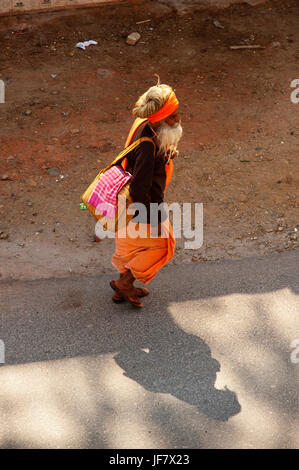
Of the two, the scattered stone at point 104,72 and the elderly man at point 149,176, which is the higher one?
the elderly man at point 149,176

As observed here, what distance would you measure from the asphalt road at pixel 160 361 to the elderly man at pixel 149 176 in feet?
1.36

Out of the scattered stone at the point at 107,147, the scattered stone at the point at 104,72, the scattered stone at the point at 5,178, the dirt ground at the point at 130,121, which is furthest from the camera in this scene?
the scattered stone at the point at 104,72

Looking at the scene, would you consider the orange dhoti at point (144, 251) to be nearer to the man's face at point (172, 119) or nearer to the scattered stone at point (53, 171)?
the man's face at point (172, 119)

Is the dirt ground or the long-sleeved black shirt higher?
the long-sleeved black shirt

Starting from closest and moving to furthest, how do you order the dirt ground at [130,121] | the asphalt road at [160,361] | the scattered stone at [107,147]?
the asphalt road at [160,361], the dirt ground at [130,121], the scattered stone at [107,147]

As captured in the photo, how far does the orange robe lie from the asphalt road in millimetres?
451

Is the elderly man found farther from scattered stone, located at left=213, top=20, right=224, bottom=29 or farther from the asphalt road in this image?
scattered stone, located at left=213, top=20, right=224, bottom=29

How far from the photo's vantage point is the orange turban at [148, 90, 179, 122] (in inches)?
153

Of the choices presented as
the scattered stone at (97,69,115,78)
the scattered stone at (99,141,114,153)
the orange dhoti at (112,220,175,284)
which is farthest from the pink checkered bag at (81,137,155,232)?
the scattered stone at (97,69,115,78)

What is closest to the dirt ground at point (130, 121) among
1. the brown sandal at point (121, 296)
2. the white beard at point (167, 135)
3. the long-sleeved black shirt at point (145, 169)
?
the brown sandal at point (121, 296)

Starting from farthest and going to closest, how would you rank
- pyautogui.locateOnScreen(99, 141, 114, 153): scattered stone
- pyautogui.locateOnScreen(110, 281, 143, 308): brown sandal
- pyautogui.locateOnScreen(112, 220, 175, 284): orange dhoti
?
pyautogui.locateOnScreen(99, 141, 114, 153): scattered stone
pyautogui.locateOnScreen(110, 281, 143, 308): brown sandal
pyautogui.locateOnScreen(112, 220, 175, 284): orange dhoti

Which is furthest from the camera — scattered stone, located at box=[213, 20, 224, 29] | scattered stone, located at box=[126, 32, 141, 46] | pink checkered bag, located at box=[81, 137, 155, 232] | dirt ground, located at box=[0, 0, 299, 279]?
scattered stone, located at box=[213, 20, 224, 29]

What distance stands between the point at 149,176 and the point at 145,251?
2.50ft

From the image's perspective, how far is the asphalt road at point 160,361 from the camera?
389 centimetres
